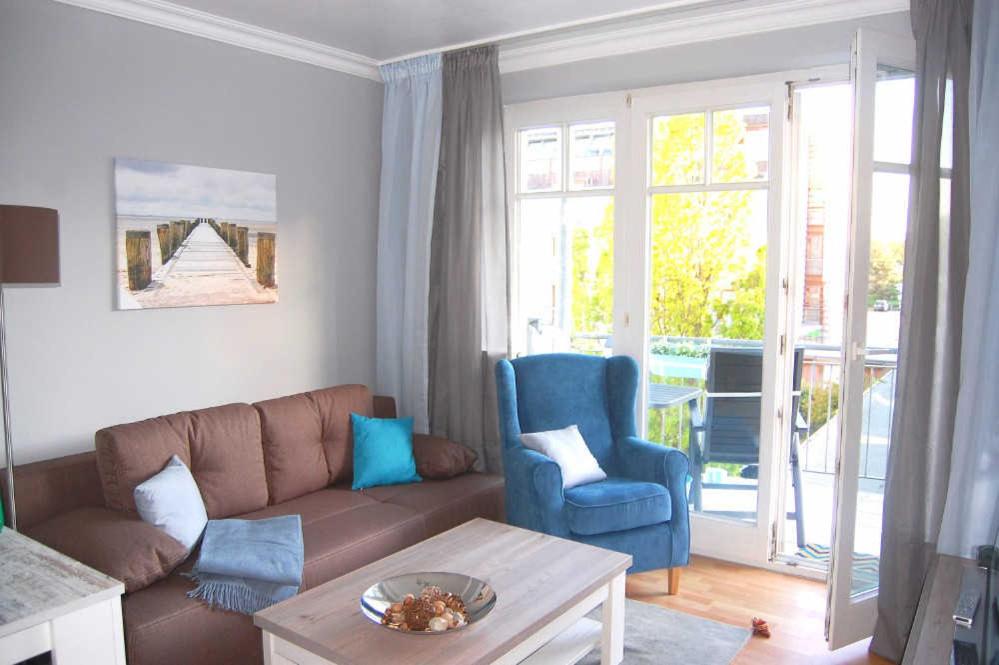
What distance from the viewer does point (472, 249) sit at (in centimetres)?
418

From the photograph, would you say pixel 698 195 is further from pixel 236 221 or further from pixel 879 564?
pixel 236 221

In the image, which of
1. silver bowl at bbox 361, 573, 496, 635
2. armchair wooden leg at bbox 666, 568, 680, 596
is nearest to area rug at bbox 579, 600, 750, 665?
armchair wooden leg at bbox 666, 568, 680, 596

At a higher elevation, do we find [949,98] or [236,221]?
[949,98]

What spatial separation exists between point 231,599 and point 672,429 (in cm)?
234

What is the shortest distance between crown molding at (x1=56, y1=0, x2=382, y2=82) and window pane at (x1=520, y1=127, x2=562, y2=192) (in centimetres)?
99

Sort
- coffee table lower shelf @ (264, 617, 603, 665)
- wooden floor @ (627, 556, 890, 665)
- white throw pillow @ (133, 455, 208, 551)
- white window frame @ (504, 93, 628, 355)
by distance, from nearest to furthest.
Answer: coffee table lower shelf @ (264, 617, 603, 665) < white throw pillow @ (133, 455, 208, 551) < wooden floor @ (627, 556, 890, 665) < white window frame @ (504, 93, 628, 355)

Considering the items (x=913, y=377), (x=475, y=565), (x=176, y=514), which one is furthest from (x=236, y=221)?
(x=913, y=377)

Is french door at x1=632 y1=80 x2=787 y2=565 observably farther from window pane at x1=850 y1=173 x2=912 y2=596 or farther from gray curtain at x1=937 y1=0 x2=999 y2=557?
gray curtain at x1=937 y1=0 x2=999 y2=557

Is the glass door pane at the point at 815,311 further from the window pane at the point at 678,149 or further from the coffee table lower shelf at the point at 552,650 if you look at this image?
the coffee table lower shelf at the point at 552,650

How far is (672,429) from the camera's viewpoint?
397 cm

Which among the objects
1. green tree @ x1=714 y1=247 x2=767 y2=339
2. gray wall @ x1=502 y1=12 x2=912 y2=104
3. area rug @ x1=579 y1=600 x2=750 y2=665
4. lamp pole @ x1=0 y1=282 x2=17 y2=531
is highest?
gray wall @ x1=502 y1=12 x2=912 y2=104

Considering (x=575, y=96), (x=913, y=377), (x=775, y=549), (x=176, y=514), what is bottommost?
(x=775, y=549)

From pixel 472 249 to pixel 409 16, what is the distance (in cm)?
123

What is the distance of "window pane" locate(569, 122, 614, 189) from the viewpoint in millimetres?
4020
